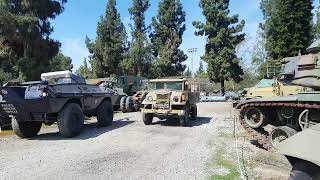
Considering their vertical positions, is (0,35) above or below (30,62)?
above

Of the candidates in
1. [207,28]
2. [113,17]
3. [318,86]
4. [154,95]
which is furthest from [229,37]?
[318,86]

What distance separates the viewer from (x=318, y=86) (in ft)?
27.8

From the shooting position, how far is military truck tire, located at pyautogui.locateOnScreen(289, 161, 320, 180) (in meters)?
4.55

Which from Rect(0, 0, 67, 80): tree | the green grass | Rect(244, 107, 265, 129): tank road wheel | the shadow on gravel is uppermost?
Rect(0, 0, 67, 80): tree

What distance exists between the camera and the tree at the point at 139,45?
46.7 meters

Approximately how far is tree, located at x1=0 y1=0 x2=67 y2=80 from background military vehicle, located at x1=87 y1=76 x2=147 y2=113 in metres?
3.57

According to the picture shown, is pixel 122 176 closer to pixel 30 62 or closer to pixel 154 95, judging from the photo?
pixel 154 95

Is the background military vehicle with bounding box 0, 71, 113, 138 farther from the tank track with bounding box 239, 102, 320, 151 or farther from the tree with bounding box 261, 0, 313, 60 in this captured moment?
the tree with bounding box 261, 0, 313, 60

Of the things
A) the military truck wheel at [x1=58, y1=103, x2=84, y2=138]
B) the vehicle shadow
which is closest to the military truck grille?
the vehicle shadow

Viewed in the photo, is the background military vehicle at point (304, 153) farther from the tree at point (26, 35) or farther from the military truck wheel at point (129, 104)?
the tree at point (26, 35)

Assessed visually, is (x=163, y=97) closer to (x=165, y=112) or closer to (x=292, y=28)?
(x=165, y=112)

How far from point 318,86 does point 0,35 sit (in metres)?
22.8

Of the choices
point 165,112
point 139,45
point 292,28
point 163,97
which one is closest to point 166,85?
point 163,97

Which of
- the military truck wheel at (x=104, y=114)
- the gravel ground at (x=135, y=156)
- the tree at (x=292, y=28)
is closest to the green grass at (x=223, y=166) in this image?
the gravel ground at (x=135, y=156)
